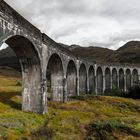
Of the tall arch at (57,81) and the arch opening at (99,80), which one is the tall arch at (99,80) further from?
the tall arch at (57,81)

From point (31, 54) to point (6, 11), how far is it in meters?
9.28

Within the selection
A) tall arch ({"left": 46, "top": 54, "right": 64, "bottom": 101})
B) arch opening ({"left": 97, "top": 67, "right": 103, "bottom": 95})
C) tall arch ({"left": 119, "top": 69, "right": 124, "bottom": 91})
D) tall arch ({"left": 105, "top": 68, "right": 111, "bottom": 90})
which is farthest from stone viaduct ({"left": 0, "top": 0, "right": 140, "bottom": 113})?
tall arch ({"left": 119, "top": 69, "right": 124, "bottom": 91})

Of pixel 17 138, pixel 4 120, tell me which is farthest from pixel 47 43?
pixel 17 138

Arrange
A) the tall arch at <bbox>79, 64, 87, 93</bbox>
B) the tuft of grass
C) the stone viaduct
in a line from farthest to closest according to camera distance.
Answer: the tall arch at <bbox>79, 64, 87, 93</bbox>, the tuft of grass, the stone viaduct

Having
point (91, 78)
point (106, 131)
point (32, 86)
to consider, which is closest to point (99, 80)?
point (91, 78)

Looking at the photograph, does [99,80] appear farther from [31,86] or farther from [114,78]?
[31,86]

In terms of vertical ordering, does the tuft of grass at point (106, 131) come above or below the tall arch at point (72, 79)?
below

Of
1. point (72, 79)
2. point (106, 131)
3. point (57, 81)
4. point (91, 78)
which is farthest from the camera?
point (91, 78)

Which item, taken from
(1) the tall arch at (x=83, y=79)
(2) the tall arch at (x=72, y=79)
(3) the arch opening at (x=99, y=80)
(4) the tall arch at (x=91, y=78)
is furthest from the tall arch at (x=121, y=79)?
(2) the tall arch at (x=72, y=79)

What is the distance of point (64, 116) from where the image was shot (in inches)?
1239

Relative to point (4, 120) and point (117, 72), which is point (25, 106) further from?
point (117, 72)

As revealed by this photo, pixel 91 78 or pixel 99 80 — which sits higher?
pixel 91 78

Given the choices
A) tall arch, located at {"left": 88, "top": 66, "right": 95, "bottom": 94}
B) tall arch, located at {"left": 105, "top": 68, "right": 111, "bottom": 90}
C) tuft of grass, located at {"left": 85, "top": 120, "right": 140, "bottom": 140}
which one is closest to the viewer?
tuft of grass, located at {"left": 85, "top": 120, "right": 140, "bottom": 140}

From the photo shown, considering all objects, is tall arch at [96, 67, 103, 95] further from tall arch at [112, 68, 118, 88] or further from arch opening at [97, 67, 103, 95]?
tall arch at [112, 68, 118, 88]
